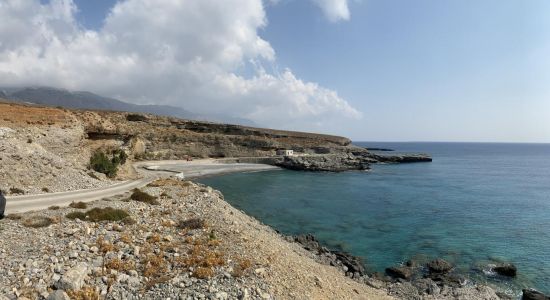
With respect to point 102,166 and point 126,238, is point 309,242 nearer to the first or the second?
point 126,238

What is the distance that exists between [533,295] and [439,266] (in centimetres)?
590

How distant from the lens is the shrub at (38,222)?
1812 centimetres

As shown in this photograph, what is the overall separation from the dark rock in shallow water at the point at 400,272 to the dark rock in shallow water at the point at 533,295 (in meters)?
6.63

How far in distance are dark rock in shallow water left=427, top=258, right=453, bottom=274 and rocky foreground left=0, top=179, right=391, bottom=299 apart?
7171 mm

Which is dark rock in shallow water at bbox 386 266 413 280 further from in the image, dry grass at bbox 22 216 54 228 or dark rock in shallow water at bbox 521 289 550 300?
dry grass at bbox 22 216 54 228

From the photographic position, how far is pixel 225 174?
3388 inches

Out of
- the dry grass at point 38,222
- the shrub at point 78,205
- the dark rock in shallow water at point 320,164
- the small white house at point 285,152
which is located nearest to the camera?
the dry grass at point 38,222

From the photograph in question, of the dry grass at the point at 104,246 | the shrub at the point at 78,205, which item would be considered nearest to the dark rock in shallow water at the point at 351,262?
the dry grass at the point at 104,246

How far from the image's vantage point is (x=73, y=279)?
12.6 meters

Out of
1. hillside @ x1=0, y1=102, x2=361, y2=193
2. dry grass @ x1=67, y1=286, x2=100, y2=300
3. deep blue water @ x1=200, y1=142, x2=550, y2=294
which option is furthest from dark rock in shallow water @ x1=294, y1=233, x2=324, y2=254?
hillside @ x1=0, y1=102, x2=361, y2=193

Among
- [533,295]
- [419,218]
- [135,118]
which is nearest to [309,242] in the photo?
[533,295]

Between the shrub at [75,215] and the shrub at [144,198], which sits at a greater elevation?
the shrub at [75,215]

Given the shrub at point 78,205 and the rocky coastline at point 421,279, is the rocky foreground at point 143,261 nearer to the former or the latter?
the shrub at point 78,205

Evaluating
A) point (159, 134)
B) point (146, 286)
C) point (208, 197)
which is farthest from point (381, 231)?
point (159, 134)
